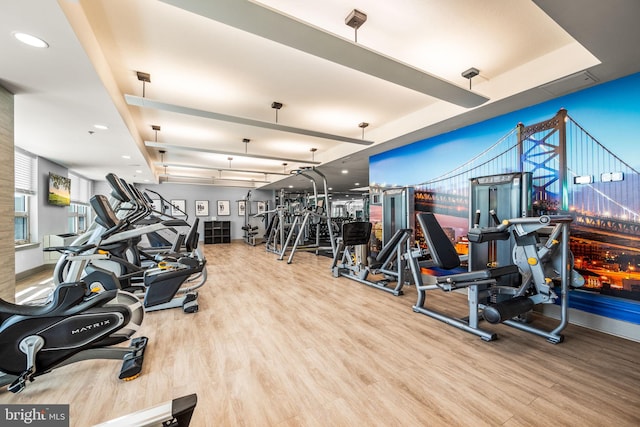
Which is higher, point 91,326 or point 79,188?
point 79,188

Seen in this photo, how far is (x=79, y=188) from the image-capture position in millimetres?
7922

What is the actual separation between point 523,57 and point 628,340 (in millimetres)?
3025

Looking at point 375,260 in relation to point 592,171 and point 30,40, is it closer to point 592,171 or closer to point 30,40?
point 592,171

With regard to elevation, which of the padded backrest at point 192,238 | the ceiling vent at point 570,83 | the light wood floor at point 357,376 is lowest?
the light wood floor at point 357,376

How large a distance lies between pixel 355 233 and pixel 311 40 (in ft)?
10.6

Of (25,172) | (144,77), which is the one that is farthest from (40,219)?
(144,77)

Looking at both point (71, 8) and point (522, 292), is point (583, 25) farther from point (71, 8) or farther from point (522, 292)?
point (71, 8)

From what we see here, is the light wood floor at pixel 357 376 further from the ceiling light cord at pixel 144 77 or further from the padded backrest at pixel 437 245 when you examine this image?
the ceiling light cord at pixel 144 77

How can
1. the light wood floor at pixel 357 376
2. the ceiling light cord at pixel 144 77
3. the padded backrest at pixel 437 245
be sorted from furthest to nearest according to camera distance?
the ceiling light cord at pixel 144 77
the padded backrest at pixel 437 245
the light wood floor at pixel 357 376

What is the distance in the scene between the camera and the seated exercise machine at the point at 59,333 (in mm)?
1648

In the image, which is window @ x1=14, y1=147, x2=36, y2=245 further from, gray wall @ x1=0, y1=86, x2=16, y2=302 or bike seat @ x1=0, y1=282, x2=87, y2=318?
bike seat @ x1=0, y1=282, x2=87, y2=318

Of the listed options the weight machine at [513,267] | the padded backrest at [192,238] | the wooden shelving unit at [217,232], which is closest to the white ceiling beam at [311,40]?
the weight machine at [513,267]

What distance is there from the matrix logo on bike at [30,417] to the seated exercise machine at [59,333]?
0.57 m

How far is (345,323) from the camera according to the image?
284cm
